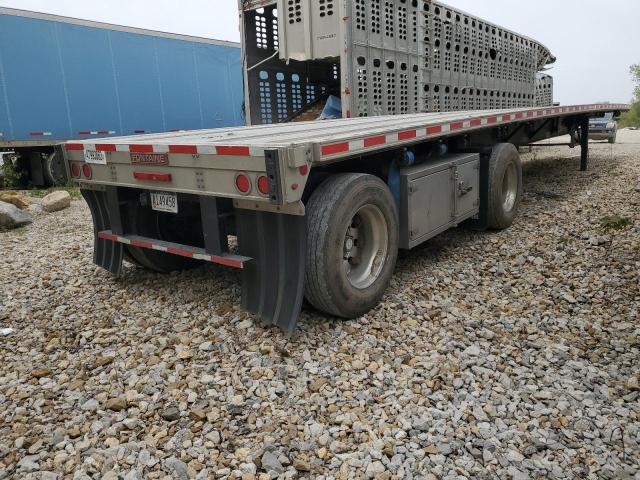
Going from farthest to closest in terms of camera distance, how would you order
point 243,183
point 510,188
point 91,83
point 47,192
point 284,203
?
1. point 91,83
2. point 47,192
3. point 510,188
4. point 243,183
5. point 284,203

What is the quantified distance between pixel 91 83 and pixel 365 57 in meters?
6.77

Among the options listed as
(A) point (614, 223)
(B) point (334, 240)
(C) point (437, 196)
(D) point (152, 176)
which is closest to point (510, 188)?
(A) point (614, 223)

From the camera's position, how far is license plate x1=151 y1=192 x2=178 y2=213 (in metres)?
3.62

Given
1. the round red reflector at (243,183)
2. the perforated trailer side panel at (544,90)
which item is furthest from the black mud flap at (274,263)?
the perforated trailer side panel at (544,90)

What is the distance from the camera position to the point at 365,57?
23.2ft

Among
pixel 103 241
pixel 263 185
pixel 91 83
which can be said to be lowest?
pixel 103 241

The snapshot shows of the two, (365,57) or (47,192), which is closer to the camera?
(365,57)

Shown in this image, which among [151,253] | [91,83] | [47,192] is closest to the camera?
[151,253]

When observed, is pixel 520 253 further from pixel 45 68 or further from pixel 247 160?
pixel 45 68

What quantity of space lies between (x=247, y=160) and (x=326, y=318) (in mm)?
1302

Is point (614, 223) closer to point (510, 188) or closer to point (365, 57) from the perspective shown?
point (510, 188)

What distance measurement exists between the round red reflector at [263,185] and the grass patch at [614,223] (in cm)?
408

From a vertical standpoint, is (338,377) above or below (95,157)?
below

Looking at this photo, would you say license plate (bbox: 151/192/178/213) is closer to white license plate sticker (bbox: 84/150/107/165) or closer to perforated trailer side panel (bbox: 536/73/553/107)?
white license plate sticker (bbox: 84/150/107/165)
